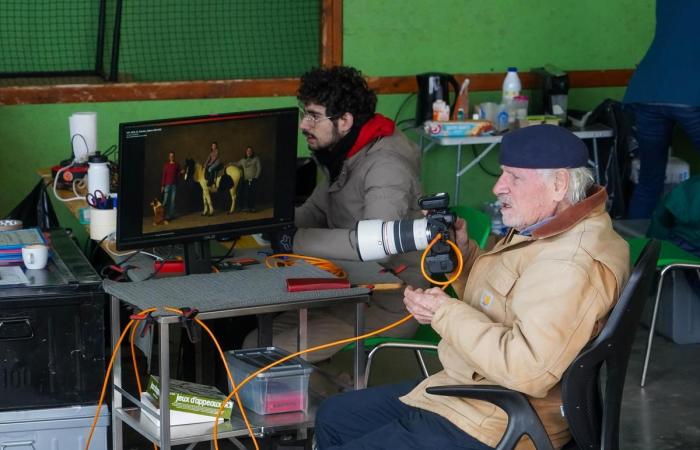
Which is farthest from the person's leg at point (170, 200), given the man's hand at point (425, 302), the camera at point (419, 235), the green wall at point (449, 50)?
the green wall at point (449, 50)

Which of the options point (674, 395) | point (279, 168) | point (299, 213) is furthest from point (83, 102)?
point (674, 395)

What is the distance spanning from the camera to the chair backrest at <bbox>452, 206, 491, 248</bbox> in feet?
10.6

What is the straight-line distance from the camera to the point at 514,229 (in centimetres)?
254

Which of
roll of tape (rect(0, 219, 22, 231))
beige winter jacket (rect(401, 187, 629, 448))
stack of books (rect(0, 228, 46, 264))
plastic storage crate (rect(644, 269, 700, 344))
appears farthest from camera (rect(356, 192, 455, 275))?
plastic storage crate (rect(644, 269, 700, 344))

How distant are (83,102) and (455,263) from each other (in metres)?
3.09

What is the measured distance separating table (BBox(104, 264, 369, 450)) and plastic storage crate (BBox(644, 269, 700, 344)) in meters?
2.01

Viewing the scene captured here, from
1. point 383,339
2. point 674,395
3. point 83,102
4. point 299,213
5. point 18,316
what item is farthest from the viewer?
point 83,102

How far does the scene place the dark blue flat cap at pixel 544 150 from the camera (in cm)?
235

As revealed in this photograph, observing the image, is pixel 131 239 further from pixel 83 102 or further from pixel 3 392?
pixel 83 102

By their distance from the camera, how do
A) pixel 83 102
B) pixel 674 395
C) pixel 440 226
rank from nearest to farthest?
1. pixel 440 226
2. pixel 674 395
3. pixel 83 102

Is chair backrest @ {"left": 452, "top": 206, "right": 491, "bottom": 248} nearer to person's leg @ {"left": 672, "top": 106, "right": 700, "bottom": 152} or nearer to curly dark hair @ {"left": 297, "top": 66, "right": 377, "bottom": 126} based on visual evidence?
curly dark hair @ {"left": 297, "top": 66, "right": 377, "bottom": 126}

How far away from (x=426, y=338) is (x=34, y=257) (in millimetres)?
1191

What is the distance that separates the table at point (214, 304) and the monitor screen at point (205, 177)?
0.46 ft

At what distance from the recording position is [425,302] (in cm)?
237
